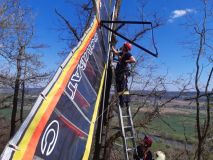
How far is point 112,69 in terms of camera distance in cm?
776

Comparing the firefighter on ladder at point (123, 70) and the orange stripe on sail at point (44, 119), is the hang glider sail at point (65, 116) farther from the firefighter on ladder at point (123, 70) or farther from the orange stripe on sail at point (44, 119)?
the firefighter on ladder at point (123, 70)

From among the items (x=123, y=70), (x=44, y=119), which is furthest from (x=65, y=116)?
(x=123, y=70)

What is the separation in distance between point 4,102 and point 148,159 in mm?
28018

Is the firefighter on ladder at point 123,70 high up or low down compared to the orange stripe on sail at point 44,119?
up

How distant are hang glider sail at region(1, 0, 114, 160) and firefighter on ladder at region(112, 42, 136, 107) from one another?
325 cm

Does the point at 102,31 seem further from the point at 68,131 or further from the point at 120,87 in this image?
the point at 68,131

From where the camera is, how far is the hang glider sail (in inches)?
83.4

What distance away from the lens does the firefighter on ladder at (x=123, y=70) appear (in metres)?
8.09

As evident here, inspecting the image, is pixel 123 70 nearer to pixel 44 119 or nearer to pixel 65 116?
pixel 65 116

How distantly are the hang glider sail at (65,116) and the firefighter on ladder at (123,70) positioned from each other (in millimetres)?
3250

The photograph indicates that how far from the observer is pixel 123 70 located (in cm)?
809

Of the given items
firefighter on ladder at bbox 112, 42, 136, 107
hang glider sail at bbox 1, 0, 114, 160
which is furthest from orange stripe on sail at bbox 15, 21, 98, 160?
firefighter on ladder at bbox 112, 42, 136, 107

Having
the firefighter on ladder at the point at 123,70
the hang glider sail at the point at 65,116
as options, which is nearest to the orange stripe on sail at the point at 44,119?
the hang glider sail at the point at 65,116

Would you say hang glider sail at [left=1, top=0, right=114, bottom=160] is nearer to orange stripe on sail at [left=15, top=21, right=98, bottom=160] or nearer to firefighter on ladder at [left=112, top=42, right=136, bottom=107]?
orange stripe on sail at [left=15, top=21, right=98, bottom=160]
